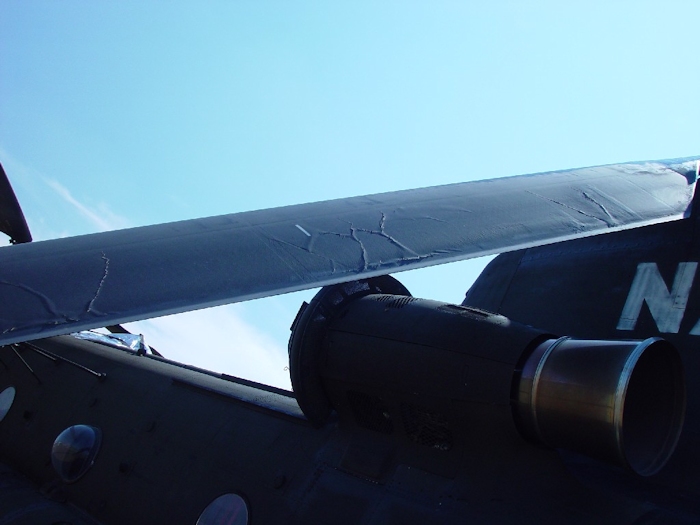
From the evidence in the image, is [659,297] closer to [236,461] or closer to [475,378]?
[475,378]

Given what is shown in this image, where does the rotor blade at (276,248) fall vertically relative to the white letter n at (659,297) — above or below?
above

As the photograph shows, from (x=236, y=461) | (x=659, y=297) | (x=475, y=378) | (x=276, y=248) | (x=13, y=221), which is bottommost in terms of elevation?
(x=236, y=461)

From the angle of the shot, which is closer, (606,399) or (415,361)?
(606,399)

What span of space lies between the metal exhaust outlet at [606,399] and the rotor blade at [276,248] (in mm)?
740

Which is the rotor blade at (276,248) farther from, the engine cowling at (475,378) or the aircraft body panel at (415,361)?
the engine cowling at (475,378)

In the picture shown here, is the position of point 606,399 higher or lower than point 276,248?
lower

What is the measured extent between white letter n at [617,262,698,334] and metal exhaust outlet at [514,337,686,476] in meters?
0.98

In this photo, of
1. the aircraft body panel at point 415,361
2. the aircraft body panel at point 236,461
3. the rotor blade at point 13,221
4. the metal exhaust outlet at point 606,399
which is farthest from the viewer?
the rotor blade at point 13,221

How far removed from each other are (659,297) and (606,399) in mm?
1754

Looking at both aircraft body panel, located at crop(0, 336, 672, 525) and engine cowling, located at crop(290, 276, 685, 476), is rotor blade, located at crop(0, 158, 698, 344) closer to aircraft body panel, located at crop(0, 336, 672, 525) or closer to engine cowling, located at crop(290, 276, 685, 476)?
engine cowling, located at crop(290, 276, 685, 476)

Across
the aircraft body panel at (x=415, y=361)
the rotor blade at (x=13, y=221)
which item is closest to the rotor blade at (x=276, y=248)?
the aircraft body panel at (x=415, y=361)

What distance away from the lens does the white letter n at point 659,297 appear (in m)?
4.83

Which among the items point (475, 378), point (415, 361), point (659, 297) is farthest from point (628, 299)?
point (415, 361)

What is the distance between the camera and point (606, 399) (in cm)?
359
